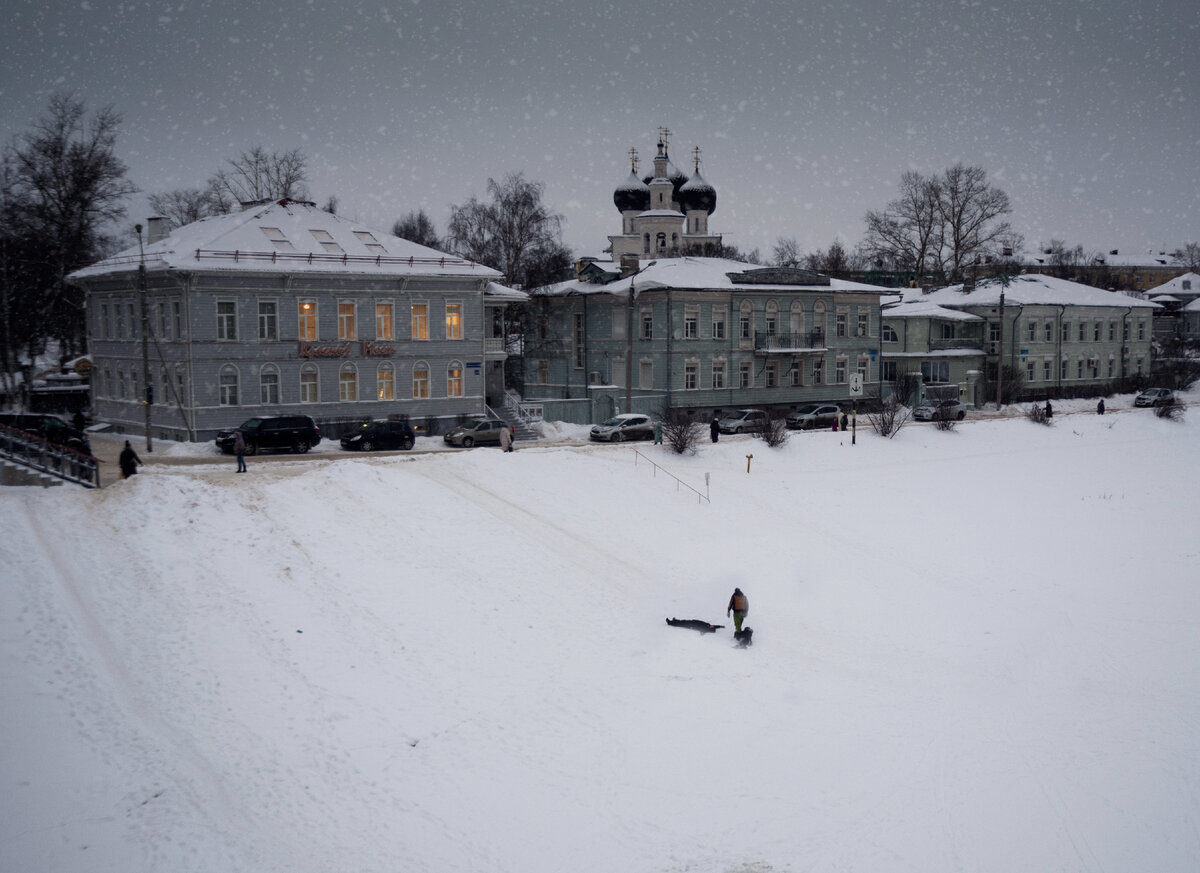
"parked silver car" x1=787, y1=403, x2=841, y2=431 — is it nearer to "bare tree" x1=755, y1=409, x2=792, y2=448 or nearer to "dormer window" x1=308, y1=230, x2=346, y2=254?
"bare tree" x1=755, y1=409, x2=792, y2=448

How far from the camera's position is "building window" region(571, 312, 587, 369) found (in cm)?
5206

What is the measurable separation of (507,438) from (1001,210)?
196 feet

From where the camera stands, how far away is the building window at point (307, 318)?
3678 centimetres

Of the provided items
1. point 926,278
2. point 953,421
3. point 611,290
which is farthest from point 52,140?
point 926,278

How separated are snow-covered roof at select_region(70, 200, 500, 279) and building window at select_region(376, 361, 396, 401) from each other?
3870 millimetres

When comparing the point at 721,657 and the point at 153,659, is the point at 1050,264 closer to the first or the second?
the point at 721,657

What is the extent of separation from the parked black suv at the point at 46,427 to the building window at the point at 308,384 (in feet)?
32.3

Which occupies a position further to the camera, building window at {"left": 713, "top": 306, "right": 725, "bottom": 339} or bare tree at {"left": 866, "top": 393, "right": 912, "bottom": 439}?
building window at {"left": 713, "top": 306, "right": 725, "bottom": 339}

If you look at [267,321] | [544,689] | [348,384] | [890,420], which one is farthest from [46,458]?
[890,420]

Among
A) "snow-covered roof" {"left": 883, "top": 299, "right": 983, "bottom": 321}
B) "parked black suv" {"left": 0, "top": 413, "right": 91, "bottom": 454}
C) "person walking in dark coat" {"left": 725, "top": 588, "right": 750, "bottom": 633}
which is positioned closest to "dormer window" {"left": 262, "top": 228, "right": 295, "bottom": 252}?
"parked black suv" {"left": 0, "top": 413, "right": 91, "bottom": 454}

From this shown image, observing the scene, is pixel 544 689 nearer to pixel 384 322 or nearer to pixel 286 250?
pixel 384 322

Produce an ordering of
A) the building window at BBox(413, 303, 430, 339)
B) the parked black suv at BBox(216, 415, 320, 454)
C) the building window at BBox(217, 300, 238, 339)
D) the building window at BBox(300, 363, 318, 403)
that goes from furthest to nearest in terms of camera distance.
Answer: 1. the building window at BBox(413, 303, 430, 339)
2. the building window at BBox(300, 363, 318, 403)
3. the building window at BBox(217, 300, 238, 339)
4. the parked black suv at BBox(216, 415, 320, 454)

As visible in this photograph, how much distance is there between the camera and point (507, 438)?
33.5 m

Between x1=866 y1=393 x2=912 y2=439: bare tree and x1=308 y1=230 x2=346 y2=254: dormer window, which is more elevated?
x1=308 y1=230 x2=346 y2=254: dormer window
